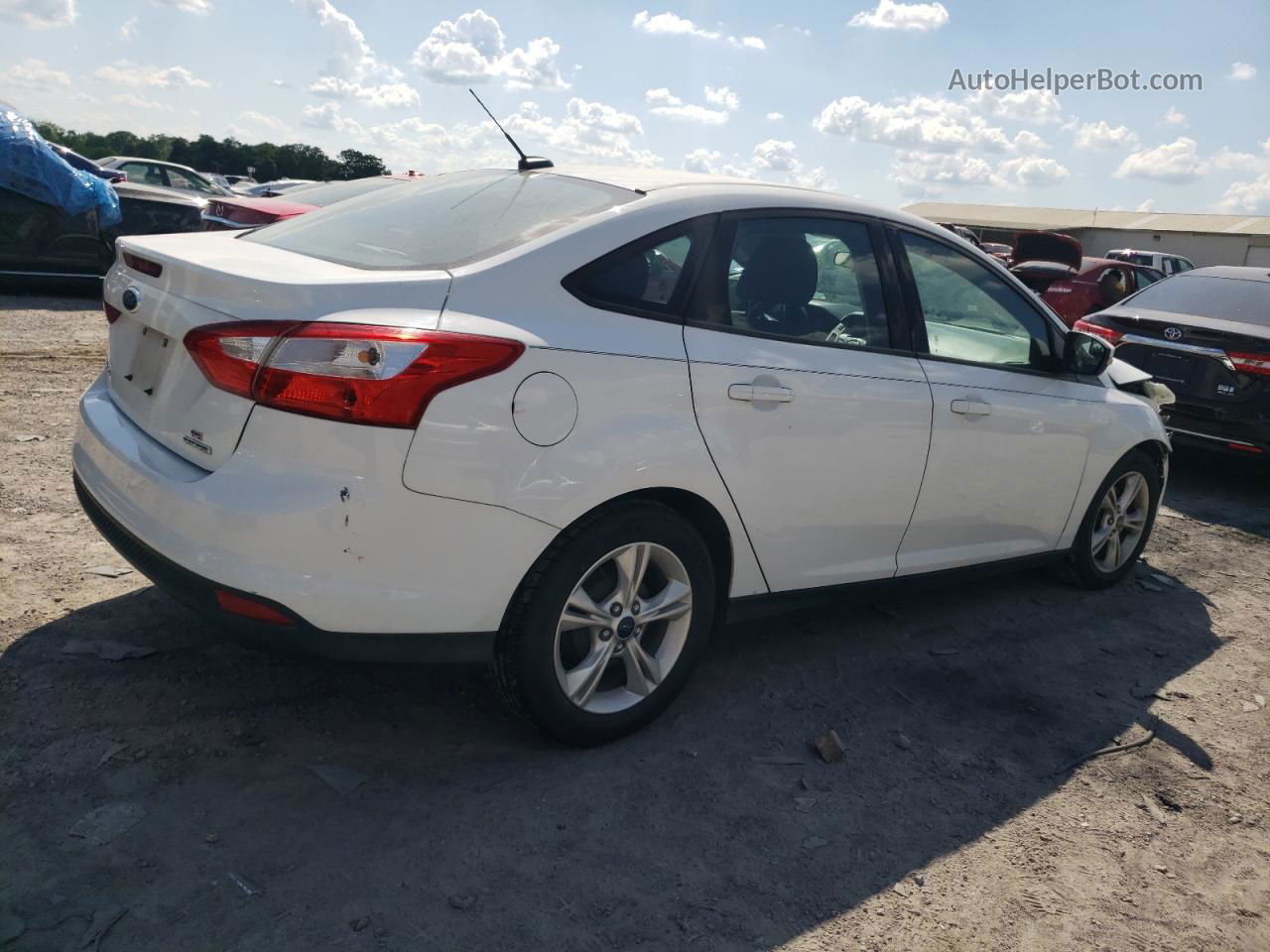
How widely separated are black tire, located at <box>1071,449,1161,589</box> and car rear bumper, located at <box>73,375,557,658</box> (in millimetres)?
3184

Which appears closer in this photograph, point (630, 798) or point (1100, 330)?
point (630, 798)

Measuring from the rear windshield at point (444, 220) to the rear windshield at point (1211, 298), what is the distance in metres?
5.90

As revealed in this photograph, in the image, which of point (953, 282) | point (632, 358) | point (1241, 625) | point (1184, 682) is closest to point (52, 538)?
point (632, 358)

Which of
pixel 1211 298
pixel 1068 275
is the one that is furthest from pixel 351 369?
pixel 1211 298

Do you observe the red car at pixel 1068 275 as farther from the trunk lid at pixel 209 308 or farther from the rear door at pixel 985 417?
the trunk lid at pixel 209 308

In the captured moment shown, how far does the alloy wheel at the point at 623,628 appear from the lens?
309 cm

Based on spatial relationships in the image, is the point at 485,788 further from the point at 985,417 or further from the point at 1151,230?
the point at 1151,230

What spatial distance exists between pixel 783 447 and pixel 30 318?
8987mm

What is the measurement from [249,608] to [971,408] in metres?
2.71

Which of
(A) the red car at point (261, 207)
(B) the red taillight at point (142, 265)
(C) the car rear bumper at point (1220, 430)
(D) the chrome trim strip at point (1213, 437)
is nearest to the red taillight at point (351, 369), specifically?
(B) the red taillight at point (142, 265)

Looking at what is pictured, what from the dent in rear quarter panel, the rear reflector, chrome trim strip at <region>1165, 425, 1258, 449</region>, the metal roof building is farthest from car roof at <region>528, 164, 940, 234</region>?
the metal roof building

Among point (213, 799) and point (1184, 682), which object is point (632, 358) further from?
point (1184, 682)

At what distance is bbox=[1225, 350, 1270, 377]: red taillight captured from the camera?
22.7 ft

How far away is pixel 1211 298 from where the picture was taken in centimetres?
779
